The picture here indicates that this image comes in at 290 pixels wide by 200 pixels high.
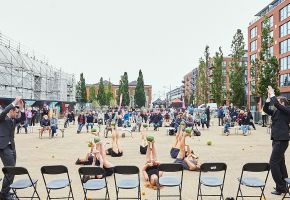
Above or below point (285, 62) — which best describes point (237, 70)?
below

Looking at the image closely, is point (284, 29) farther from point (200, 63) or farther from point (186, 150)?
point (186, 150)

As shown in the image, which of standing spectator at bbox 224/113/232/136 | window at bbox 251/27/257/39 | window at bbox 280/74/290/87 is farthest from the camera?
window at bbox 251/27/257/39

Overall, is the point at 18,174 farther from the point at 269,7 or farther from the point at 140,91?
the point at 140,91

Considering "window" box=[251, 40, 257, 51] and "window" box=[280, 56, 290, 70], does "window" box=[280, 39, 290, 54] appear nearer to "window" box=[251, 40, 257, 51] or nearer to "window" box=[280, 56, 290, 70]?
"window" box=[280, 56, 290, 70]

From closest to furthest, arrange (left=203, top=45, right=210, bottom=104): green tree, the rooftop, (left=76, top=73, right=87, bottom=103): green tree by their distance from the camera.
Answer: the rooftop → (left=203, top=45, right=210, bottom=104): green tree → (left=76, top=73, right=87, bottom=103): green tree

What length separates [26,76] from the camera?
4081cm

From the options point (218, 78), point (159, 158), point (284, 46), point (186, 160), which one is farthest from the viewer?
point (218, 78)

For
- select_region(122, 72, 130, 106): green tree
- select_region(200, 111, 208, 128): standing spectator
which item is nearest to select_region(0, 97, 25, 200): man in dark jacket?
select_region(200, 111, 208, 128): standing spectator

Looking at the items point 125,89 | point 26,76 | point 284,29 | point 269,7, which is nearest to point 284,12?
point 284,29

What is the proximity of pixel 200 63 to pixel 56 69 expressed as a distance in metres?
29.4

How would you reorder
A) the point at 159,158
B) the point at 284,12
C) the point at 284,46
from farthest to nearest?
1. the point at 284,46
2. the point at 284,12
3. the point at 159,158

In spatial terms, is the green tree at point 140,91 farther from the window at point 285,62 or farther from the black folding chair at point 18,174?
the black folding chair at point 18,174

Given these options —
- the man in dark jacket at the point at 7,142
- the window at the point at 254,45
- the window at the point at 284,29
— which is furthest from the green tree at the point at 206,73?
the man in dark jacket at the point at 7,142

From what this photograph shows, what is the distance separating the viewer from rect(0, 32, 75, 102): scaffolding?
Answer: 35031 mm
